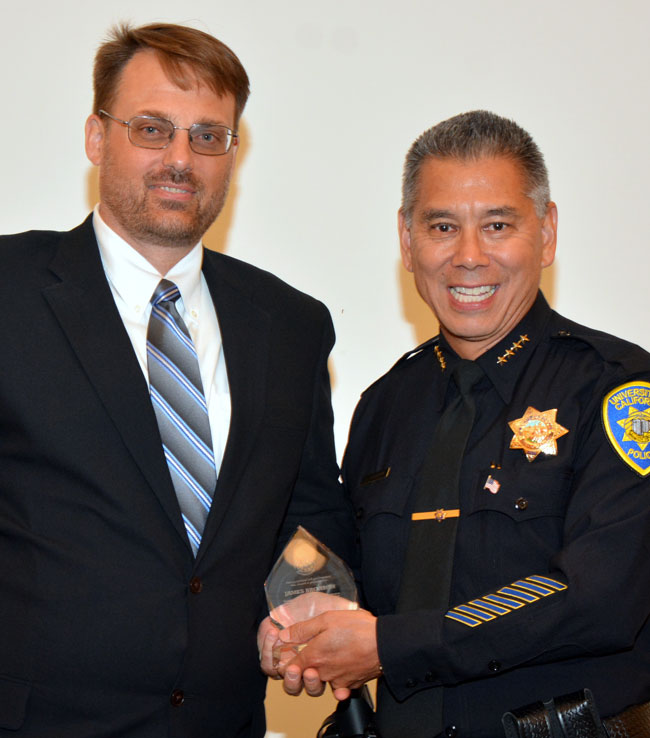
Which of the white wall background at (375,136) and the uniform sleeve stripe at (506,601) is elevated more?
the white wall background at (375,136)

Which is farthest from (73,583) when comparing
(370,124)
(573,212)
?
(573,212)

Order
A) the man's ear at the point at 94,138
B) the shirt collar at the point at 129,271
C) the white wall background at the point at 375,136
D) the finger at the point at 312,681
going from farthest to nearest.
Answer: the white wall background at the point at 375,136 < the man's ear at the point at 94,138 < the shirt collar at the point at 129,271 < the finger at the point at 312,681

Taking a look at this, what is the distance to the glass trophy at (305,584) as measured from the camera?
246 cm

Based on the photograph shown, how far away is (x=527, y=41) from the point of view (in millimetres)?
3611

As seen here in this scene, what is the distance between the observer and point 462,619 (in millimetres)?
2172

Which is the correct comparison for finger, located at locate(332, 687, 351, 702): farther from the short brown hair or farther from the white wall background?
the short brown hair

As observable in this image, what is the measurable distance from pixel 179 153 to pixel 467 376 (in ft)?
2.85

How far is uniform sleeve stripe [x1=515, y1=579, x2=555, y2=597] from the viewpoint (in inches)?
84.1

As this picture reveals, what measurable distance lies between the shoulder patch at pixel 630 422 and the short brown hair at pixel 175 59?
1211 mm

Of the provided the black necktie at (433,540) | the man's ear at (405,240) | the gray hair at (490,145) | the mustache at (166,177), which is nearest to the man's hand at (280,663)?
the black necktie at (433,540)

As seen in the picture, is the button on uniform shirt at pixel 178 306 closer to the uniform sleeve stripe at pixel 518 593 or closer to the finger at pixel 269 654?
the finger at pixel 269 654

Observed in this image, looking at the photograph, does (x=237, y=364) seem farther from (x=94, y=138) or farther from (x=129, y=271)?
(x=94, y=138)

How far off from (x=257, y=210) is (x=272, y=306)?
0.85 m

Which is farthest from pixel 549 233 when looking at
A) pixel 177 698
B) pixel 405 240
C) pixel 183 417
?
pixel 177 698
